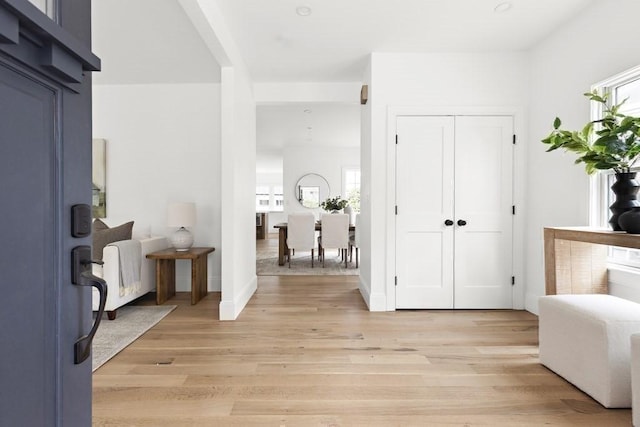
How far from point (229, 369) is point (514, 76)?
3.66m

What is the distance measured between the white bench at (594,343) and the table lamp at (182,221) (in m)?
3.31

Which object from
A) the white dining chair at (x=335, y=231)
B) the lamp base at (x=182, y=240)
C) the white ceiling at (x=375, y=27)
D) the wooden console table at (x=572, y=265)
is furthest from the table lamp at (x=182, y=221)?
the wooden console table at (x=572, y=265)

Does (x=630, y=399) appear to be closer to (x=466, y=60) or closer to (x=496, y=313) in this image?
(x=496, y=313)

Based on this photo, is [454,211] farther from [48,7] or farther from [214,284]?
[48,7]

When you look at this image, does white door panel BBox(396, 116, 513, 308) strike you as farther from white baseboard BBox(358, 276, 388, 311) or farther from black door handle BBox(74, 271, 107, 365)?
black door handle BBox(74, 271, 107, 365)

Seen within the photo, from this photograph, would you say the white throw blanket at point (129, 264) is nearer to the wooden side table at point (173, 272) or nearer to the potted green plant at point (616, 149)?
the wooden side table at point (173, 272)

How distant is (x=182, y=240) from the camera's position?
3846mm

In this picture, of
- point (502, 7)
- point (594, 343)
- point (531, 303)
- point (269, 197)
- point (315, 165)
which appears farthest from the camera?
point (269, 197)

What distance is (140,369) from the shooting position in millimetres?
2258

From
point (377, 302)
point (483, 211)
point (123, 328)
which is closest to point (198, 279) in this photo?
point (123, 328)

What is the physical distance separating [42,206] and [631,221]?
251 centimetres

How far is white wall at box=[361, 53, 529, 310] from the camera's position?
3.52m

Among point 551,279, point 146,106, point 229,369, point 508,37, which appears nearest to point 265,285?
point 229,369

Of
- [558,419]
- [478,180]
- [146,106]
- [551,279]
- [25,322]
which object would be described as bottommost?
[558,419]
